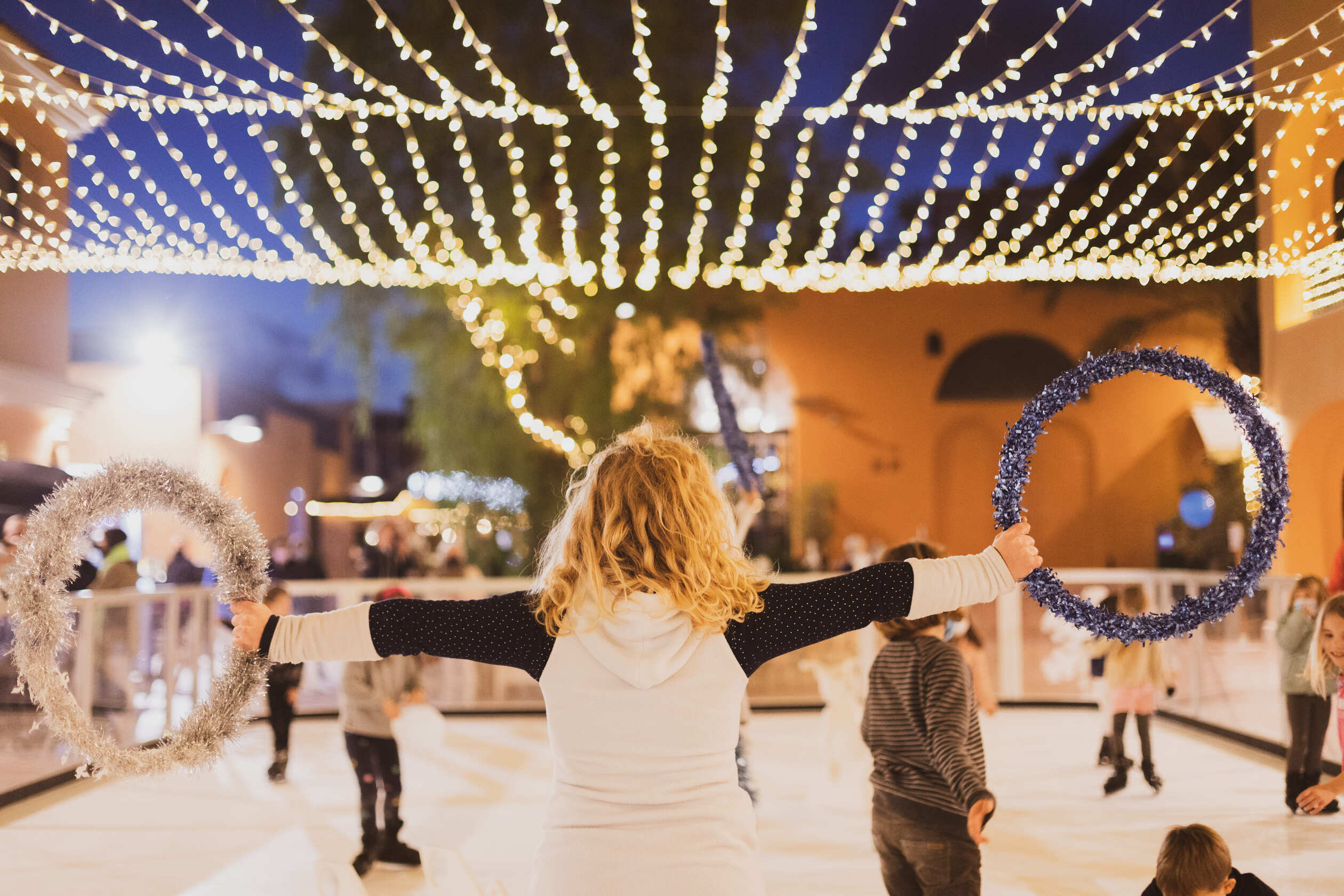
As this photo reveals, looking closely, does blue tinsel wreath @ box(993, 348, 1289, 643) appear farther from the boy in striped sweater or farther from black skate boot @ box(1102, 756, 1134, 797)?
black skate boot @ box(1102, 756, 1134, 797)

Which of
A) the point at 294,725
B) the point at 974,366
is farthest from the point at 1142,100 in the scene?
the point at 974,366

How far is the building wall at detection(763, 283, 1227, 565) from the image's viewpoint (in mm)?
18078

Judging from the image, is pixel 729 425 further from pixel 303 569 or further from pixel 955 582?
pixel 303 569

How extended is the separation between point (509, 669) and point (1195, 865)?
6.83m

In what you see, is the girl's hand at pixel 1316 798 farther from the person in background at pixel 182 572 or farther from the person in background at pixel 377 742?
the person in background at pixel 182 572

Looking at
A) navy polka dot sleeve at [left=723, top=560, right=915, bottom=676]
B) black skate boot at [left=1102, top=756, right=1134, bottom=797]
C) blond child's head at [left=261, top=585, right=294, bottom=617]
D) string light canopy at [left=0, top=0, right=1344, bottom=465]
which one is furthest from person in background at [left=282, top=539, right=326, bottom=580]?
navy polka dot sleeve at [left=723, top=560, right=915, bottom=676]

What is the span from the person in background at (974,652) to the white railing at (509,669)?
106 centimetres

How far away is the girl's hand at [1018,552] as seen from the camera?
1779 mm

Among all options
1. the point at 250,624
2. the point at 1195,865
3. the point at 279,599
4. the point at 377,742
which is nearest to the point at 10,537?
the point at 279,599

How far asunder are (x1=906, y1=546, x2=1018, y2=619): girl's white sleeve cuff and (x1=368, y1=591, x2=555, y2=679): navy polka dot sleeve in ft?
1.95

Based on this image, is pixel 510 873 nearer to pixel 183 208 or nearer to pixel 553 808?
pixel 553 808

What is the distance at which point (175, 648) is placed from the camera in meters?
7.74

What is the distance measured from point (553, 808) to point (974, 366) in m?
18.0

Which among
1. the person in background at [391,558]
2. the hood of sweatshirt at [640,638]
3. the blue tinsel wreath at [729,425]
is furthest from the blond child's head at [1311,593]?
the person in background at [391,558]
